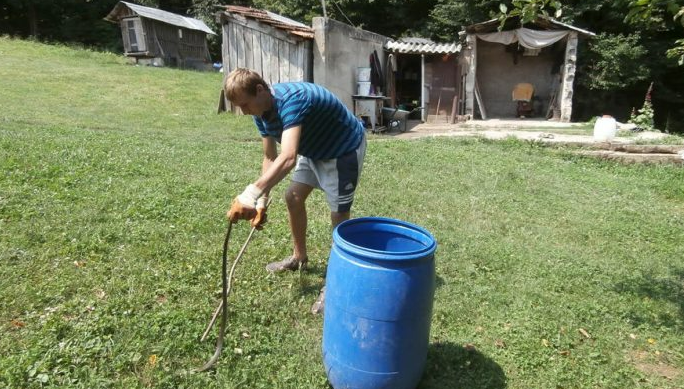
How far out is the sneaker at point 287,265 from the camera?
3.78 m

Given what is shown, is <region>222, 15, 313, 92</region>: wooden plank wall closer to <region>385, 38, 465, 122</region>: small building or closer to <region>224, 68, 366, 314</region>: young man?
<region>385, 38, 465, 122</region>: small building

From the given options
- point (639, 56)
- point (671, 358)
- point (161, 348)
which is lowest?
point (671, 358)

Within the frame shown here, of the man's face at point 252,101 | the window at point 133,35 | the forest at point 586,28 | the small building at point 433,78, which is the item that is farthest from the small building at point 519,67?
the window at point 133,35

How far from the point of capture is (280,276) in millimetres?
3746

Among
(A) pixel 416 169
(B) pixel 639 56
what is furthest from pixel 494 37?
(A) pixel 416 169

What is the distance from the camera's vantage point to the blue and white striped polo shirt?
294 centimetres

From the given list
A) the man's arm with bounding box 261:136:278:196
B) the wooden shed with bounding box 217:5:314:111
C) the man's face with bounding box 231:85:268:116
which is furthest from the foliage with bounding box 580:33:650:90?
the man's face with bounding box 231:85:268:116

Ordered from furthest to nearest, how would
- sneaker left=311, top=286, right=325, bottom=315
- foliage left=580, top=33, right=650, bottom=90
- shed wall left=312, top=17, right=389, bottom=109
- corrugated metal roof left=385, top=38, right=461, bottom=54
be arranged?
foliage left=580, top=33, right=650, bottom=90
corrugated metal roof left=385, top=38, right=461, bottom=54
shed wall left=312, top=17, right=389, bottom=109
sneaker left=311, top=286, right=325, bottom=315

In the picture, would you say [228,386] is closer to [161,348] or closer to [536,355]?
[161,348]

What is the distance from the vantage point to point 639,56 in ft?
53.9

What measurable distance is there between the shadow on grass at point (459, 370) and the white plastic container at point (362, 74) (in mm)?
11141

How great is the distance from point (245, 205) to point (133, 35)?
78.5 feet

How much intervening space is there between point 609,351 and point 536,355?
1.75 feet

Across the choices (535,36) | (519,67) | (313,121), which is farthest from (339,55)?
(313,121)
